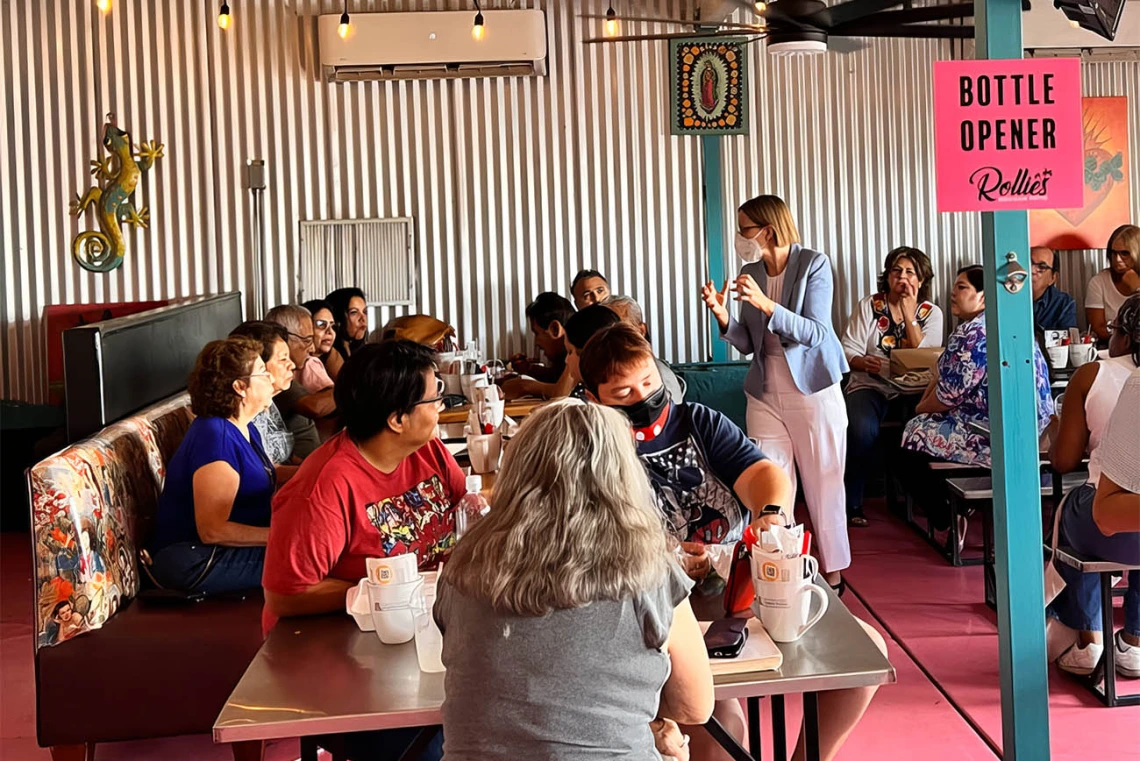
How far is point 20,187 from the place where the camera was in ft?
27.1

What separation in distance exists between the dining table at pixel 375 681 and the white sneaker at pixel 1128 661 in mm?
2211

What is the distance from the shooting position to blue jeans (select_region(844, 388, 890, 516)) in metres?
7.20

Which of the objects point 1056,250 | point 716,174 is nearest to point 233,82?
point 716,174

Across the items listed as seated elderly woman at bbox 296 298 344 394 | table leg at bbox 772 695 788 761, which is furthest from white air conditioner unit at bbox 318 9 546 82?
table leg at bbox 772 695 788 761

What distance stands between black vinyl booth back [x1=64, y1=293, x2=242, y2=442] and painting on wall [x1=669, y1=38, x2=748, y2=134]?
3.78 meters

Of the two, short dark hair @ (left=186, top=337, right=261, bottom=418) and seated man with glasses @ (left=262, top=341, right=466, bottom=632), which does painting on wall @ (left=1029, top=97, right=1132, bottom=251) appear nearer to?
short dark hair @ (left=186, top=337, right=261, bottom=418)

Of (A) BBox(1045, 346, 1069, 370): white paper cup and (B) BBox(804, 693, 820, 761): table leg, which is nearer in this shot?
(B) BBox(804, 693, 820, 761): table leg

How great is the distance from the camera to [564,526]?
207 cm

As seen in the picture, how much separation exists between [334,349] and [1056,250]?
5170mm

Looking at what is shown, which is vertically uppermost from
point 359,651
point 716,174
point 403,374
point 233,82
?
point 233,82

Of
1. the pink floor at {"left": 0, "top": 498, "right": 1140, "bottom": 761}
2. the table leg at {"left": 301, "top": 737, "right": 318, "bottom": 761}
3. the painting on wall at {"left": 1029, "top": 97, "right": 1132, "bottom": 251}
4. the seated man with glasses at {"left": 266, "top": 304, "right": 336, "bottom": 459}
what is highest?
the painting on wall at {"left": 1029, "top": 97, "right": 1132, "bottom": 251}

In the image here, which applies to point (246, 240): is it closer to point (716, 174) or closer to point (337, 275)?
point (337, 275)

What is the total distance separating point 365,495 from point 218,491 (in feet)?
3.11

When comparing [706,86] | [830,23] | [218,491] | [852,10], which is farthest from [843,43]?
[218,491]
